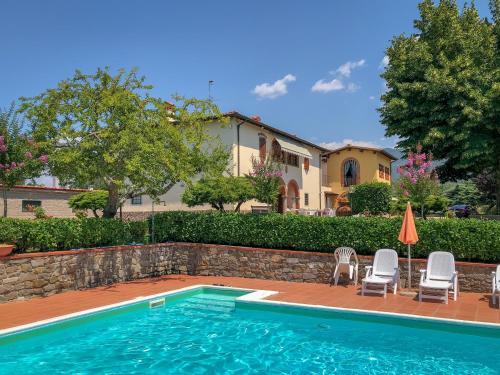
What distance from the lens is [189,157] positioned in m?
14.1

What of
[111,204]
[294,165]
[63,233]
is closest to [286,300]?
[63,233]

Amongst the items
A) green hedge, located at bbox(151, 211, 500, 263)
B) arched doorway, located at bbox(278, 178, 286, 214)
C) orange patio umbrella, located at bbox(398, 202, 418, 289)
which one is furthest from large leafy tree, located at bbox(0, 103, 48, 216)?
arched doorway, located at bbox(278, 178, 286, 214)

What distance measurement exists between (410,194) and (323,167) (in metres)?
28.5

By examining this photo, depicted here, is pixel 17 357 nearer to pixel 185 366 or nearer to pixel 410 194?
pixel 185 366

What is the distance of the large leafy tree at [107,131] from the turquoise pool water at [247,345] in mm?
4604

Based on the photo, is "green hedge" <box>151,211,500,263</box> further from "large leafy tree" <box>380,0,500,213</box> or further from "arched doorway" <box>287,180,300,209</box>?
"arched doorway" <box>287,180,300,209</box>

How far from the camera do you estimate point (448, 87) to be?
1831cm

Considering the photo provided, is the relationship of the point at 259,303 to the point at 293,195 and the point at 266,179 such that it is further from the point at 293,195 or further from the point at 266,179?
the point at 293,195

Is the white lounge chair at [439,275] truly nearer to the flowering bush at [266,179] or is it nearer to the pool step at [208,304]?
the pool step at [208,304]

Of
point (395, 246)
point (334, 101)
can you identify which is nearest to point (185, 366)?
point (395, 246)

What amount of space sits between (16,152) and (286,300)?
993cm

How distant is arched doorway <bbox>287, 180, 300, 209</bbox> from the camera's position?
34.5m

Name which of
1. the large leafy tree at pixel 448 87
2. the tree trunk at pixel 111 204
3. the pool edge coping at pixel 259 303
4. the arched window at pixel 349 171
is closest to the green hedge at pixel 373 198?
the large leafy tree at pixel 448 87

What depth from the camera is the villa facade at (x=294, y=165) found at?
86.4ft
